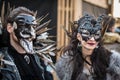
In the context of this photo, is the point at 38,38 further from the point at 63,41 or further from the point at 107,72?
the point at 63,41

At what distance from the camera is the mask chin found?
4.53 metres

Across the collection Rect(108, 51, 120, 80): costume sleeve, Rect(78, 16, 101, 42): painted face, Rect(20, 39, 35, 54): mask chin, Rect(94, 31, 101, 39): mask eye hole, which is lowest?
Rect(108, 51, 120, 80): costume sleeve

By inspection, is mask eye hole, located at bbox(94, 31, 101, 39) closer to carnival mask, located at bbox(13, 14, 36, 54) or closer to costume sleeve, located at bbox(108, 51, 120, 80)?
costume sleeve, located at bbox(108, 51, 120, 80)

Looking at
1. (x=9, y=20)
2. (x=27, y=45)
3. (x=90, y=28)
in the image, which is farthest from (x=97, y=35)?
(x=9, y=20)

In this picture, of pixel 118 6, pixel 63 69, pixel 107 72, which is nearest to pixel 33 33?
pixel 63 69

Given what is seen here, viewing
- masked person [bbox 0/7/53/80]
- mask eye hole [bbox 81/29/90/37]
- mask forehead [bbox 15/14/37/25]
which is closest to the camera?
masked person [bbox 0/7/53/80]

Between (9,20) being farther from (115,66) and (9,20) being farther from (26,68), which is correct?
(115,66)

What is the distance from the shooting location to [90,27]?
4.75 meters

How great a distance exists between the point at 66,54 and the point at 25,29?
1.56 ft

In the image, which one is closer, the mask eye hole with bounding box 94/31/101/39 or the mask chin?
the mask chin

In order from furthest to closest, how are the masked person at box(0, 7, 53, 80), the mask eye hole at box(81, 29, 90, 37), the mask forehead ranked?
the mask eye hole at box(81, 29, 90, 37)
the mask forehead
the masked person at box(0, 7, 53, 80)

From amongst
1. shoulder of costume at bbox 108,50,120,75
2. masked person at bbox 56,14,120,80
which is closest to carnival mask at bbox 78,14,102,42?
masked person at bbox 56,14,120,80

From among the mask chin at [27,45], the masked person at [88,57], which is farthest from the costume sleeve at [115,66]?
the mask chin at [27,45]

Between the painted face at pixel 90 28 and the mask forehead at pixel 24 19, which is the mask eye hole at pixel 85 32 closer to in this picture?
the painted face at pixel 90 28
